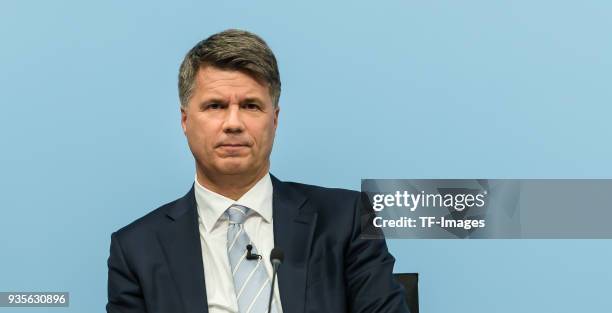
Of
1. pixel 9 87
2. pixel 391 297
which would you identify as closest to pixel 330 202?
pixel 391 297

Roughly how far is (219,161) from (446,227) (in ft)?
2.99

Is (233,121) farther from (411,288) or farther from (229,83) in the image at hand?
(411,288)

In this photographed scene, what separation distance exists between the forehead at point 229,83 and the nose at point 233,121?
0.10ft

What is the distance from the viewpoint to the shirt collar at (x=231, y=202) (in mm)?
1678

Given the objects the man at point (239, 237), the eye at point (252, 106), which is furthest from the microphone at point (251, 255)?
the eye at point (252, 106)

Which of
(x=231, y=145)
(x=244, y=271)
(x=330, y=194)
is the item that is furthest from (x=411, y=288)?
(x=231, y=145)

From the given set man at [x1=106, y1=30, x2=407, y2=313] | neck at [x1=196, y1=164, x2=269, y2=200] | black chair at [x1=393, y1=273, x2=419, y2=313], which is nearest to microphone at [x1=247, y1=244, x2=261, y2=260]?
man at [x1=106, y1=30, x2=407, y2=313]

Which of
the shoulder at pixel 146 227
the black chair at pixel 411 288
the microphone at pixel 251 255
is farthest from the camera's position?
the black chair at pixel 411 288

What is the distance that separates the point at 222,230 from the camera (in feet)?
5.52

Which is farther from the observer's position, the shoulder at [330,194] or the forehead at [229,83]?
the shoulder at [330,194]

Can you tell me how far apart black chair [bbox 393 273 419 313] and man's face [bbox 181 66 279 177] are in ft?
1.83

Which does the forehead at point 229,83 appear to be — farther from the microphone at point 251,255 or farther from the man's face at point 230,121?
the microphone at point 251,255

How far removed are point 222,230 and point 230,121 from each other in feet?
0.80

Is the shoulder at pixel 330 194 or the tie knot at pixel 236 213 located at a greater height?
the shoulder at pixel 330 194
